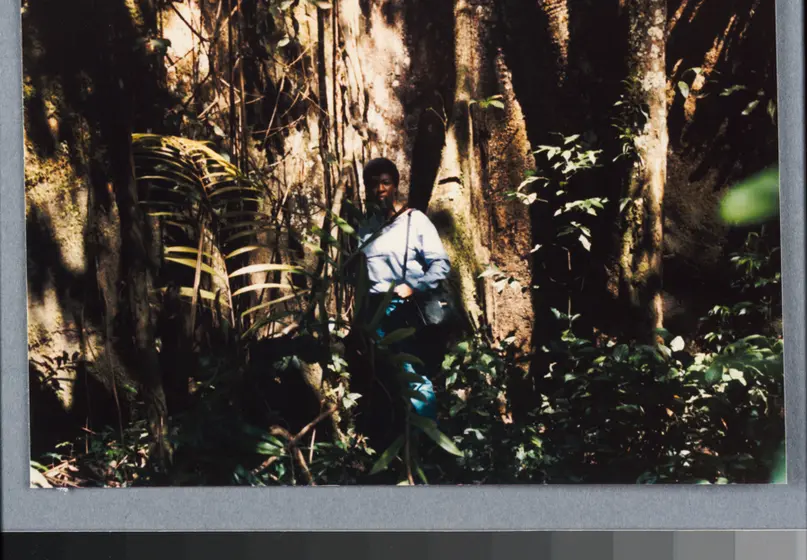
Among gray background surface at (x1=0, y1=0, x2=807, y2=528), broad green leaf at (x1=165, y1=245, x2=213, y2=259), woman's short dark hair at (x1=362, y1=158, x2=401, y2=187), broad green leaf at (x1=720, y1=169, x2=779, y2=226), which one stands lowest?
gray background surface at (x1=0, y1=0, x2=807, y2=528)

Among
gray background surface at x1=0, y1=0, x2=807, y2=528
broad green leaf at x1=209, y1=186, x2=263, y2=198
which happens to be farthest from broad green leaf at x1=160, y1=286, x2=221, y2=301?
gray background surface at x1=0, y1=0, x2=807, y2=528

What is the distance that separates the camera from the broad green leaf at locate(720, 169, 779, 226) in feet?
11.4

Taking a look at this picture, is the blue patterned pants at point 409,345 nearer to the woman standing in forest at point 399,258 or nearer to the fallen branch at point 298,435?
the woman standing in forest at point 399,258

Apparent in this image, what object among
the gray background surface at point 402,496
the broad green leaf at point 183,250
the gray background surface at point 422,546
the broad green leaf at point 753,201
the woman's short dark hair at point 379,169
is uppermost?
the woman's short dark hair at point 379,169

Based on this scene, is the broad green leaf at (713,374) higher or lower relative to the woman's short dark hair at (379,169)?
lower

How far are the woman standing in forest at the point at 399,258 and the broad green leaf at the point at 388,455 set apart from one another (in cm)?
15

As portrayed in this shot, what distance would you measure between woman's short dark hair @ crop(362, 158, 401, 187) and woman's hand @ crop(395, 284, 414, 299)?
16.9 inches

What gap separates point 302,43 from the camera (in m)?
3.64

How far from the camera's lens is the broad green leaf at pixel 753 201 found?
3.48 m

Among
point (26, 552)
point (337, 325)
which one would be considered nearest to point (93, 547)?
point (26, 552)

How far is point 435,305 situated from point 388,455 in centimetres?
66

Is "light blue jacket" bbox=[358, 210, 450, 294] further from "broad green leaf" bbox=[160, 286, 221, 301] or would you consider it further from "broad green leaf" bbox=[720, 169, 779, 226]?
"broad green leaf" bbox=[720, 169, 779, 226]

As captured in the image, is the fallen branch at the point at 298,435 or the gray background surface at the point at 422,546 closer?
the gray background surface at the point at 422,546

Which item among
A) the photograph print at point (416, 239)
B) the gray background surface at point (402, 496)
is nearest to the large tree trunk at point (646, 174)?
the photograph print at point (416, 239)
